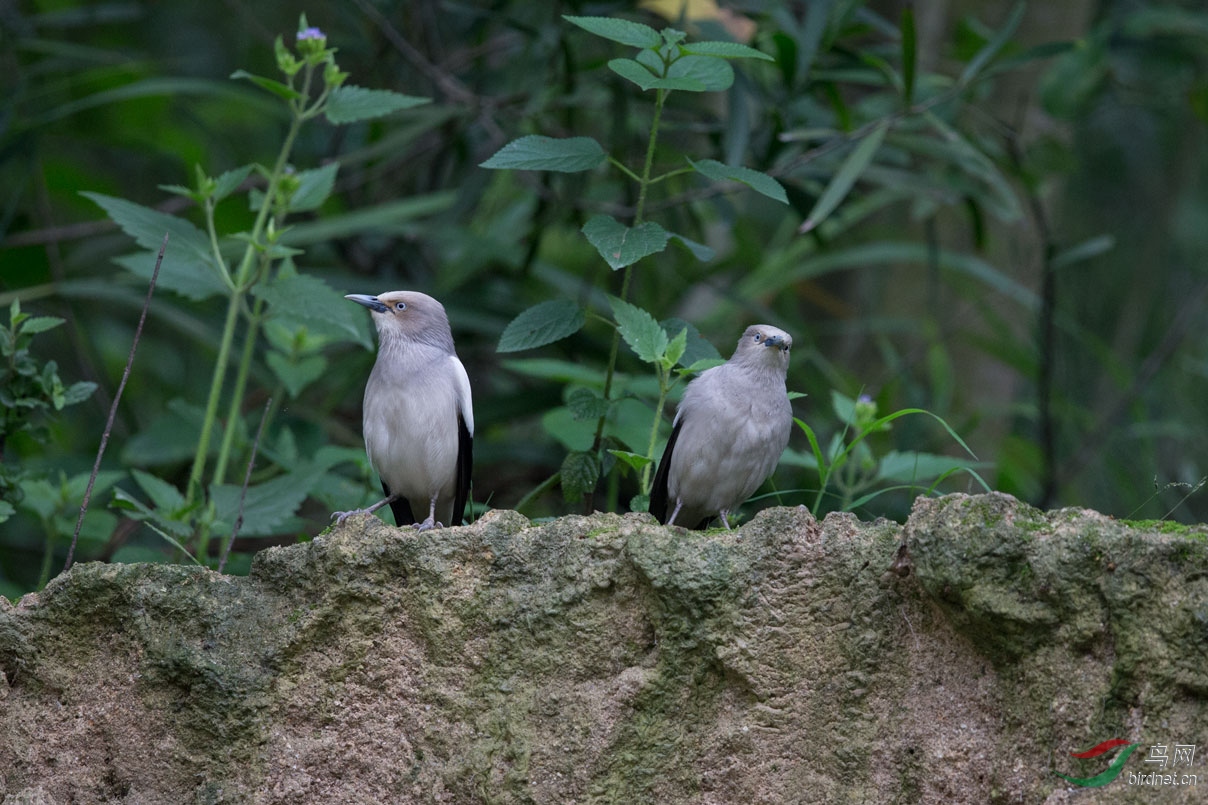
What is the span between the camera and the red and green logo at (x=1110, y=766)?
7.34ft

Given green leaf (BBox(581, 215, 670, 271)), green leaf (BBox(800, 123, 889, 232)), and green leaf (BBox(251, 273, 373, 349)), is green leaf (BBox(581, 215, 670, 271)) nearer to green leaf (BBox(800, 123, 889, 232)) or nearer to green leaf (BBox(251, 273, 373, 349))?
green leaf (BBox(251, 273, 373, 349))

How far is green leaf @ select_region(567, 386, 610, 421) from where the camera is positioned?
3.49m

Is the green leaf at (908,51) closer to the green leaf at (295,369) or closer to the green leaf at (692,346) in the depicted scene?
the green leaf at (692,346)

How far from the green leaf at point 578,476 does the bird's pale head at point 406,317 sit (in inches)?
32.3

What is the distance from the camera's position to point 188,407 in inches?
174

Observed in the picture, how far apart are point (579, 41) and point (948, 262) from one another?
2382 millimetres

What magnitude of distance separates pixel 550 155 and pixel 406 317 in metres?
0.98

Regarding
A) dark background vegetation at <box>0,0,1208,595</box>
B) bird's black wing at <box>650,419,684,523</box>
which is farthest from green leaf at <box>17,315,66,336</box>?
bird's black wing at <box>650,419,684,523</box>

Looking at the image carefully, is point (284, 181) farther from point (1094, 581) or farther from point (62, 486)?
point (1094, 581)

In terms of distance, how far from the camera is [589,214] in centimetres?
633

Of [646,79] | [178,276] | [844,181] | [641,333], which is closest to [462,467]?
[641,333]

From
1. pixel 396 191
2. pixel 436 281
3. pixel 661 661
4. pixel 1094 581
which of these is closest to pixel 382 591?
pixel 661 661

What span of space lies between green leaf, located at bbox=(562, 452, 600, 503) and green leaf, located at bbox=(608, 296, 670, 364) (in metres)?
0.40

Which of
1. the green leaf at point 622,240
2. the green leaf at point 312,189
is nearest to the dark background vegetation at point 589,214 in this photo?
the green leaf at point 312,189
